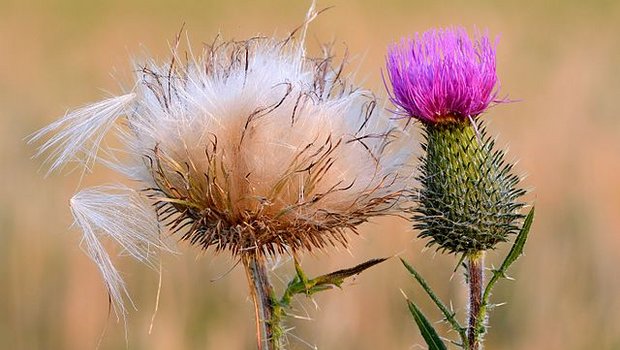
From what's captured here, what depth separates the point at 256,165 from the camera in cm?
228

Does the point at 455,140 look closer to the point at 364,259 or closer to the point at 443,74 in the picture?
the point at 443,74

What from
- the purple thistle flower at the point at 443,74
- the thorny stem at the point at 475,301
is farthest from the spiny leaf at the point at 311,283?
the purple thistle flower at the point at 443,74

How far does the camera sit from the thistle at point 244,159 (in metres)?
2.26

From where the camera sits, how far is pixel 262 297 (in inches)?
87.4

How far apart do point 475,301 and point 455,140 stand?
17.9 inches

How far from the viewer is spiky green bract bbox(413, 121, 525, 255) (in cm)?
247

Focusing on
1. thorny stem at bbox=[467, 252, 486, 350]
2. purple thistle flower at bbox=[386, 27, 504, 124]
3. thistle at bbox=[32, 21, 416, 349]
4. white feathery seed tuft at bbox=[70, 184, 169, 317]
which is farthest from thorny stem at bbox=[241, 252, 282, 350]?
purple thistle flower at bbox=[386, 27, 504, 124]

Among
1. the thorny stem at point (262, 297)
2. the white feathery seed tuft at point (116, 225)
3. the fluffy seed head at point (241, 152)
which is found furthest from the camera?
the white feathery seed tuft at point (116, 225)

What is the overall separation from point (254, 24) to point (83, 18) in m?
3.82

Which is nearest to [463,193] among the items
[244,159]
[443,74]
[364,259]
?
[443,74]

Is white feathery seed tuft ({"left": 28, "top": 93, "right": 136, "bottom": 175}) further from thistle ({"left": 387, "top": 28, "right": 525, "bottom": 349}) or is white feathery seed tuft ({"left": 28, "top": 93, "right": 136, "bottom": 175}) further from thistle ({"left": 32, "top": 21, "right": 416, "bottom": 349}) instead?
thistle ({"left": 387, "top": 28, "right": 525, "bottom": 349})

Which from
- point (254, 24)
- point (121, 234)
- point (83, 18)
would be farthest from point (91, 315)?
point (83, 18)

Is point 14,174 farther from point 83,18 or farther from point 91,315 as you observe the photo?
point 83,18

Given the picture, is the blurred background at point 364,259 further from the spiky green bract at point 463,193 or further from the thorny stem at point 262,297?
the spiky green bract at point 463,193
